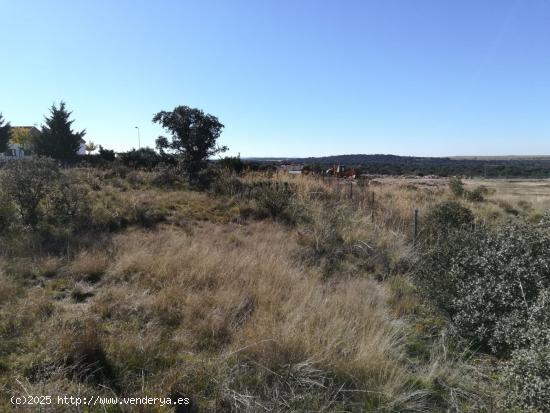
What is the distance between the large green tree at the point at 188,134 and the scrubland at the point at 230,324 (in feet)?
28.2

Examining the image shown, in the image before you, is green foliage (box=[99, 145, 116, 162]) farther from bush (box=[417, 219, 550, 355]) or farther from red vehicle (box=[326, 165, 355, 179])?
bush (box=[417, 219, 550, 355])

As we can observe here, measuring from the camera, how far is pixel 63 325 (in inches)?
139

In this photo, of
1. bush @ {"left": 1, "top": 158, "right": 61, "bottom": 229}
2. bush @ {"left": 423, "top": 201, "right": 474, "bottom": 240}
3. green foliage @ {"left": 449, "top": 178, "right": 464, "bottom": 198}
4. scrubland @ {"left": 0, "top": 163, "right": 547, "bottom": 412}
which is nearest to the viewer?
scrubland @ {"left": 0, "top": 163, "right": 547, "bottom": 412}

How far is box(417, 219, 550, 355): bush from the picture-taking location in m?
3.43

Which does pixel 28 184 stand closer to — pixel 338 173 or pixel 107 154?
pixel 338 173

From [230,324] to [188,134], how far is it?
1353 centimetres

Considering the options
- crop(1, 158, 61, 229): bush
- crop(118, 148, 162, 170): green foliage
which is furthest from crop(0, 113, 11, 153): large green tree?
crop(1, 158, 61, 229): bush

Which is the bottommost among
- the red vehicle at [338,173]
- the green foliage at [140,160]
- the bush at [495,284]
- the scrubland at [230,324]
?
the scrubland at [230,324]

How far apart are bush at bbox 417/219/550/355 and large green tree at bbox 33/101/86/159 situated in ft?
142

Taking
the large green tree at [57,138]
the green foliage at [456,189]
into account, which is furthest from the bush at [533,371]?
the large green tree at [57,138]

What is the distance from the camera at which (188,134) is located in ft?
53.3

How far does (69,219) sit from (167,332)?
5.43 metres

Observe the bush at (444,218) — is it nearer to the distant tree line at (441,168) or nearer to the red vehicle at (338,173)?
the red vehicle at (338,173)

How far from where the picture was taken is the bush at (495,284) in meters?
3.43
